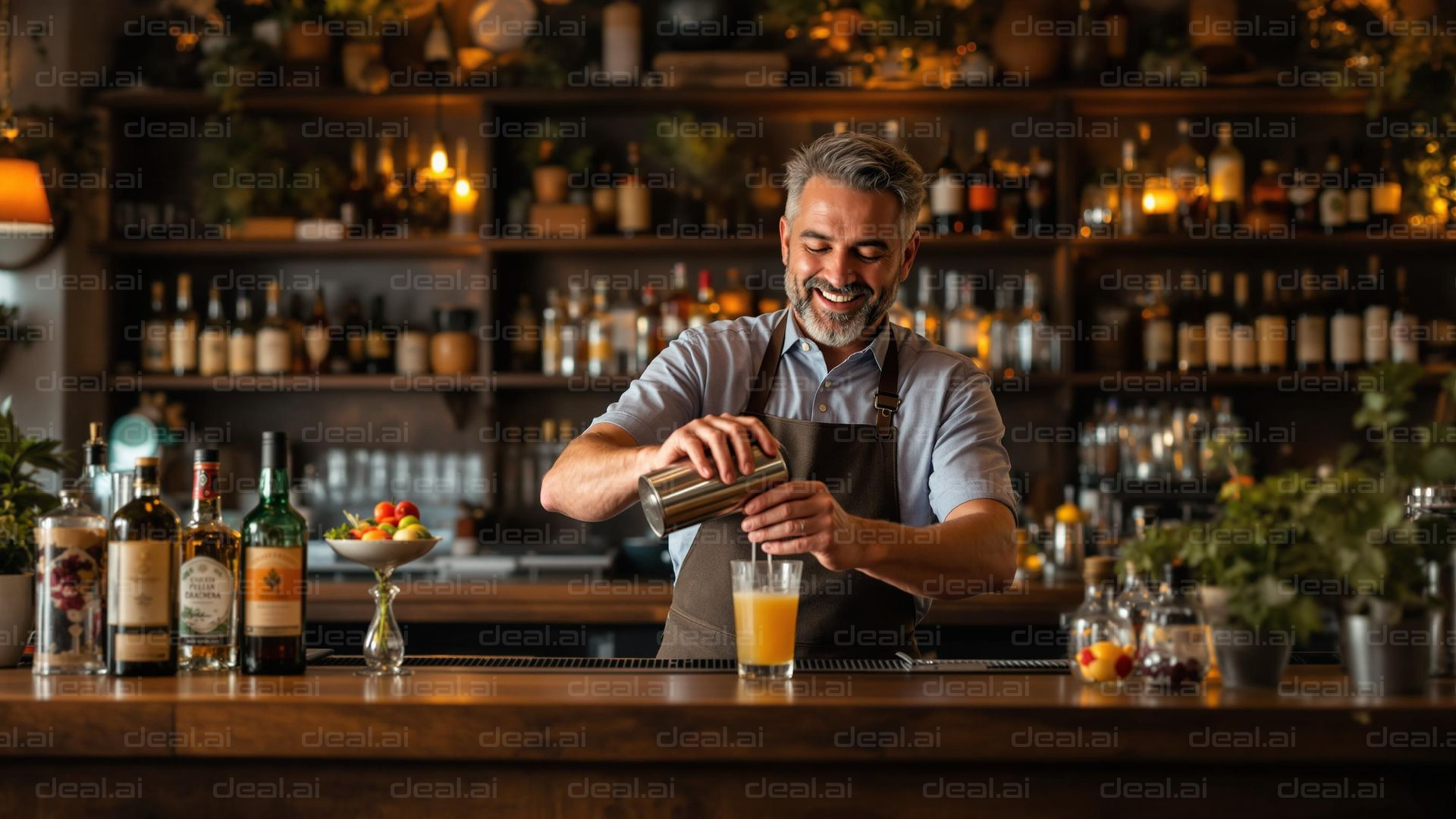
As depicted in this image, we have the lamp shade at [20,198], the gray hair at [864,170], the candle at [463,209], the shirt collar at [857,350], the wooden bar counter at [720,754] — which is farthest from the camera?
the candle at [463,209]

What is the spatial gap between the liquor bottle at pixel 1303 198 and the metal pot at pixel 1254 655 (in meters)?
2.70

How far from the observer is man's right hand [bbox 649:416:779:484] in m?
1.53

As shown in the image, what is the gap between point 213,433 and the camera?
4.12m

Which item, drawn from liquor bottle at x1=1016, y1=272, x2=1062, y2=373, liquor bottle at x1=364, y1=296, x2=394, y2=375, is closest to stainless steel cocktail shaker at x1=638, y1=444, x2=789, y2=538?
liquor bottle at x1=1016, y1=272, x2=1062, y2=373

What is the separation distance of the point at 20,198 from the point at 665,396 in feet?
5.79

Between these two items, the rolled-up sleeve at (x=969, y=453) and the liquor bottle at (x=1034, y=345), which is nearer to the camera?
the rolled-up sleeve at (x=969, y=453)

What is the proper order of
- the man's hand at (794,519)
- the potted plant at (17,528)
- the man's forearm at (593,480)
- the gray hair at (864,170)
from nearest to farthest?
the man's hand at (794,519) → the potted plant at (17,528) → the man's forearm at (593,480) → the gray hair at (864,170)

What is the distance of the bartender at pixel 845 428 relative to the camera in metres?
1.88

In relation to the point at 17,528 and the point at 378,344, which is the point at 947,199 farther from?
the point at 17,528

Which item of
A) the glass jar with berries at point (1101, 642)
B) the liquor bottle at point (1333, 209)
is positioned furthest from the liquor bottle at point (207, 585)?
the liquor bottle at point (1333, 209)

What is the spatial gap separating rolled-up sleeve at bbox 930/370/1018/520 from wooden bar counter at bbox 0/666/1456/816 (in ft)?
1.98

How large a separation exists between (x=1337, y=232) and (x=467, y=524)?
2532 millimetres

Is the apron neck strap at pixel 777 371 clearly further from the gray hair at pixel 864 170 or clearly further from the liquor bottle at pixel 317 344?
the liquor bottle at pixel 317 344

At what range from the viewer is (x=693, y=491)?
1531 millimetres
